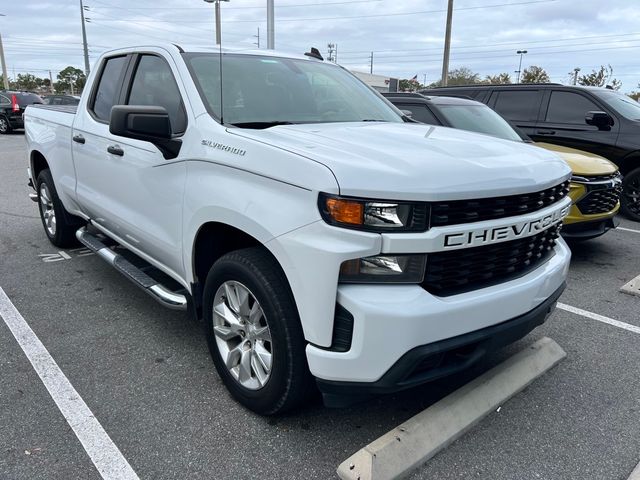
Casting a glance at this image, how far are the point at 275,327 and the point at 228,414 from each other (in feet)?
2.44

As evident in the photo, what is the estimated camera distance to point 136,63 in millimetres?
3650

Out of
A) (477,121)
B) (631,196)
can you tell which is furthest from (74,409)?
(631,196)

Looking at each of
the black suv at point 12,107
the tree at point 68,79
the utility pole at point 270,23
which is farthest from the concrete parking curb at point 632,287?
the tree at point 68,79

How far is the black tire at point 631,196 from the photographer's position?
738 centimetres

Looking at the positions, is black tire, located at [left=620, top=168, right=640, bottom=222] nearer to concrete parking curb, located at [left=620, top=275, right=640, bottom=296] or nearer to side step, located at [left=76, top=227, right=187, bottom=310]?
concrete parking curb, located at [left=620, top=275, right=640, bottom=296]

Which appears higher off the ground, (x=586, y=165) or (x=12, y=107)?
(x=586, y=165)

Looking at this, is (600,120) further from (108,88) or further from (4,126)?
(4,126)

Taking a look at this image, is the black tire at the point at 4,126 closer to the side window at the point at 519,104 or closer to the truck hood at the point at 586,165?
the side window at the point at 519,104

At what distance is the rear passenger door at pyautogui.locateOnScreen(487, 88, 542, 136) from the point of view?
7945 mm

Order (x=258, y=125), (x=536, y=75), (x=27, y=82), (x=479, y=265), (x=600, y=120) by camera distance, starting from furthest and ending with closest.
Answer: (x=27, y=82) < (x=536, y=75) < (x=600, y=120) < (x=258, y=125) < (x=479, y=265)

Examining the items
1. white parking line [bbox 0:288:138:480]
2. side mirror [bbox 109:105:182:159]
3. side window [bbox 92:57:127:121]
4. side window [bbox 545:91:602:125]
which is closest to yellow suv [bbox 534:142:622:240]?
side window [bbox 545:91:602:125]

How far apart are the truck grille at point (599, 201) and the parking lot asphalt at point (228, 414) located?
57.5 inches

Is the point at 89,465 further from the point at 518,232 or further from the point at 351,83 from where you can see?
the point at 351,83

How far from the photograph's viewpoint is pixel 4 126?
20.4m
